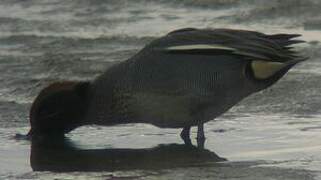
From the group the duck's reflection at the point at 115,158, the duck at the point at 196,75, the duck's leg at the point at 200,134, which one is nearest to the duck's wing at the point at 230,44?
the duck at the point at 196,75

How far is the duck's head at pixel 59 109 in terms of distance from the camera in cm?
767

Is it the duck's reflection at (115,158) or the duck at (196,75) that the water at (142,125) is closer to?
the duck's reflection at (115,158)

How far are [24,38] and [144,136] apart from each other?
15.1 ft

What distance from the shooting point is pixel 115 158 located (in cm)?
711

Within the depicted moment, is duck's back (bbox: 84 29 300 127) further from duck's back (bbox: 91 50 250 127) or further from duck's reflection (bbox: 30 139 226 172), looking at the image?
duck's reflection (bbox: 30 139 226 172)

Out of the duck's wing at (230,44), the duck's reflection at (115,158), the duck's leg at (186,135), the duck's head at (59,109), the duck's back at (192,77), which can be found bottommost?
the duck's reflection at (115,158)

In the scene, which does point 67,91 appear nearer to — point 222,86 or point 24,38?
point 222,86

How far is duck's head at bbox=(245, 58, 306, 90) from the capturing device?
284 inches

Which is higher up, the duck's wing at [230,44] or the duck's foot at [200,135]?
the duck's wing at [230,44]

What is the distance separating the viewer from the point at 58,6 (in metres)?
13.7

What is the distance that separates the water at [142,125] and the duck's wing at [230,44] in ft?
1.84

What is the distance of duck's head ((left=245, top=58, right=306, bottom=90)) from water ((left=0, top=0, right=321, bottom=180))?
1.32 ft

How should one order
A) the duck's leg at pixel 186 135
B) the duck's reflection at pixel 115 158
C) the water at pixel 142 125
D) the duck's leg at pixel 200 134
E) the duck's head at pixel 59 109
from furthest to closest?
the duck's head at pixel 59 109 < the duck's leg at pixel 186 135 < the duck's leg at pixel 200 134 < the duck's reflection at pixel 115 158 < the water at pixel 142 125

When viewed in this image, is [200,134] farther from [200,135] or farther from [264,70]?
[264,70]
